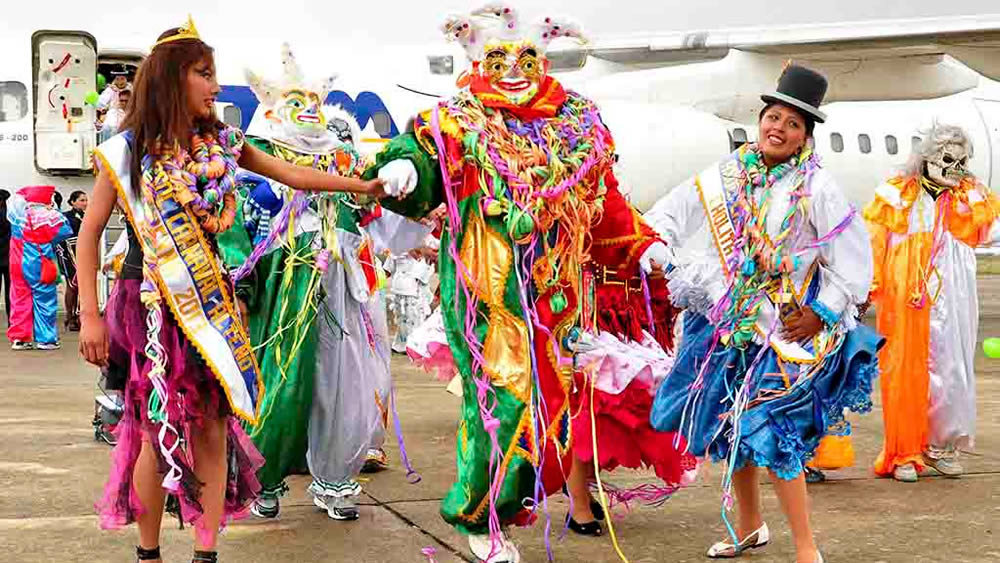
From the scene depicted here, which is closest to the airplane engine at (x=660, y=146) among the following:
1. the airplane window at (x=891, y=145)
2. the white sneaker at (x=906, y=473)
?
the airplane window at (x=891, y=145)

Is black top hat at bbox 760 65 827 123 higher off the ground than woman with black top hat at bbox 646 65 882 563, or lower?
higher

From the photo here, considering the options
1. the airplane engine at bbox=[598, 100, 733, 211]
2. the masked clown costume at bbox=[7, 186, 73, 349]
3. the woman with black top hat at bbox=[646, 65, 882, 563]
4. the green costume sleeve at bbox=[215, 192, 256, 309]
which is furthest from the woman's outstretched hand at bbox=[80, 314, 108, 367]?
the airplane engine at bbox=[598, 100, 733, 211]

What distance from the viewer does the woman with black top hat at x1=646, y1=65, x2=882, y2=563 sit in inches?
173

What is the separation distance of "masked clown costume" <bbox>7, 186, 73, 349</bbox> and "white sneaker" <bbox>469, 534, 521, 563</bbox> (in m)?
8.76

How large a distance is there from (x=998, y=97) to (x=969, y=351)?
629 inches

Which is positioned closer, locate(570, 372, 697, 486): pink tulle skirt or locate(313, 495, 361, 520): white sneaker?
locate(570, 372, 697, 486): pink tulle skirt

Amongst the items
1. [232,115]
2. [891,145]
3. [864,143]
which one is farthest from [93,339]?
[891,145]

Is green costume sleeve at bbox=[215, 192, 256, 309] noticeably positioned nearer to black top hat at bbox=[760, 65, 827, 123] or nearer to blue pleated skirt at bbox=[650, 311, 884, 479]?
blue pleated skirt at bbox=[650, 311, 884, 479]

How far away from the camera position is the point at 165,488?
12.9ft

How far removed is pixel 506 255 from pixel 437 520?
4.58 ft

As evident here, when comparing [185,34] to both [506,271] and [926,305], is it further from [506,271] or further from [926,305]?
[926,305]

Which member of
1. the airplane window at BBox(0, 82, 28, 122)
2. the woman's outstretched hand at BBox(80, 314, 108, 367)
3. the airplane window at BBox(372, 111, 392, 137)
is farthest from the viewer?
the airplane window at BBox(372, 111, 392, 137)

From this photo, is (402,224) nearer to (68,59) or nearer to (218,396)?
(218,396)

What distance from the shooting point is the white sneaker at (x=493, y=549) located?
4.41m
